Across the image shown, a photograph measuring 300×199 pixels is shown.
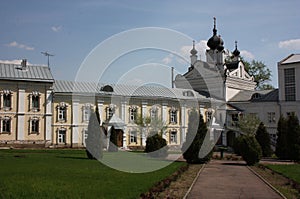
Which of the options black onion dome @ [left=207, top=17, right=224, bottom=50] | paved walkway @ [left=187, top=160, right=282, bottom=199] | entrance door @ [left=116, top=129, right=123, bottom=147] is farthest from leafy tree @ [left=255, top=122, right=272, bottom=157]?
black onion dome @ [left=207, top=17, right=224, bottom=50]

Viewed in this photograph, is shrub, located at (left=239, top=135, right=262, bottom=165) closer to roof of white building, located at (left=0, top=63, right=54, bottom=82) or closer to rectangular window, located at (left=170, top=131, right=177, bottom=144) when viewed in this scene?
roof of white building, located at (left=0, top=63, right=54, bottom=82)

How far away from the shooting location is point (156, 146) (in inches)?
1111

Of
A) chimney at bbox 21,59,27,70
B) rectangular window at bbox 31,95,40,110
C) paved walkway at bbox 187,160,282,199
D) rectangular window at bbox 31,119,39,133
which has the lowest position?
paved walkway at bbox 187,160,282,199

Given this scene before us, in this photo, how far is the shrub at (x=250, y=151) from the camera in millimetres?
24438

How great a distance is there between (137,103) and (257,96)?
17076 mm

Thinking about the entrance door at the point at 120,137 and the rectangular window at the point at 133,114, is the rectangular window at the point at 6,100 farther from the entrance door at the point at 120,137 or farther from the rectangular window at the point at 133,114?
the rectangular window at the point at 133,114

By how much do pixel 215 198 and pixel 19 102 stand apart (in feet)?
99.9

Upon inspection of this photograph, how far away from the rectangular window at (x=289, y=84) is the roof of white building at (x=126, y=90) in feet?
34.4

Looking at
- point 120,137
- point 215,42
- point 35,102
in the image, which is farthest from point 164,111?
point 215,42

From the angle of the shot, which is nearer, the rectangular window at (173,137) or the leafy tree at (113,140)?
the leafy tree at (113,140)

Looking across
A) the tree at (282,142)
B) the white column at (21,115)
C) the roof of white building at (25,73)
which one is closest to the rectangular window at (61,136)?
the white column at (21,115)

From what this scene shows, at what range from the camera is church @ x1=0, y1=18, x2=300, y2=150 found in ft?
127

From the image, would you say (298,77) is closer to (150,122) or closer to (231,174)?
(150,122)

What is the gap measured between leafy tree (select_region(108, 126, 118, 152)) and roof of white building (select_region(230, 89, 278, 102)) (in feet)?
65.6
